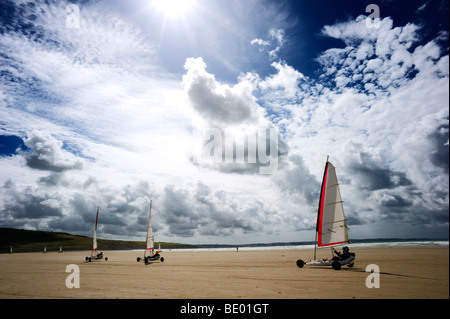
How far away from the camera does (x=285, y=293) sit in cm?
1144

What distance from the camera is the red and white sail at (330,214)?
19562 mm

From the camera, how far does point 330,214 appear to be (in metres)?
20.0

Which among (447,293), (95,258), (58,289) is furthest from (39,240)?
(447,293)

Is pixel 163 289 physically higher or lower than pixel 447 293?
lower

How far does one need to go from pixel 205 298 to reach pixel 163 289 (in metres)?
3.66

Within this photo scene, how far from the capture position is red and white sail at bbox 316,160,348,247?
770 inches

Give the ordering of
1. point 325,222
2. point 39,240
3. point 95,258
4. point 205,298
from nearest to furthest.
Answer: point 205,298 < point 325,222 < point 95,258 < point 39,240
